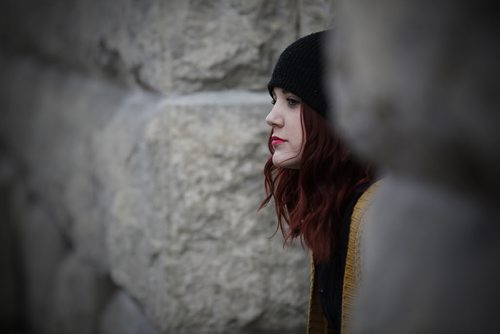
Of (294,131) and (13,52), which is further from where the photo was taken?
(13,52)

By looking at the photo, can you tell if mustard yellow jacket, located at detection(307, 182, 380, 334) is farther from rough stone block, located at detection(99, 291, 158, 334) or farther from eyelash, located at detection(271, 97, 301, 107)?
rough stone block, located at detection(99, 291, 158, 334)

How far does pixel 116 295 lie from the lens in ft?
5.92

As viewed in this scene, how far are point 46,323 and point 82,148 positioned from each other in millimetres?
711

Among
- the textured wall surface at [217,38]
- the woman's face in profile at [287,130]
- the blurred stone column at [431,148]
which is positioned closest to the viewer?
the blurred stone column at [431,148]

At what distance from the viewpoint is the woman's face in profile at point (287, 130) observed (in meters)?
1.07

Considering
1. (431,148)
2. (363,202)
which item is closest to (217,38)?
(363,202)

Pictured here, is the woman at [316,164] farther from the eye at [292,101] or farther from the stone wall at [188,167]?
the stone wall at [188,167]

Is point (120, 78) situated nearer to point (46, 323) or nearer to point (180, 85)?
point (180, 85)

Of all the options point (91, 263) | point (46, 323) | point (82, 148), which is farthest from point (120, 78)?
point (46, 323)

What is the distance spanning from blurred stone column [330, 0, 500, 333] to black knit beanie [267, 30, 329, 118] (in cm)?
54

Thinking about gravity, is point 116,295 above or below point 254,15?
below

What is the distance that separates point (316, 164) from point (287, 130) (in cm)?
7

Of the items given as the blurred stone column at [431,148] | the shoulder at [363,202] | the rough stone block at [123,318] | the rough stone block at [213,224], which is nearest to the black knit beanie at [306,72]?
the shoulder at [363,202]

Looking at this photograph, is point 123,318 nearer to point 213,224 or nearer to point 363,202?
point 213,224
